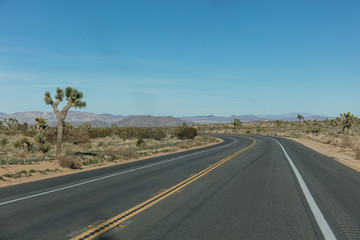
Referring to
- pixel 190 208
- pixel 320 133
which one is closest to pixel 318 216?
pixel 190 208

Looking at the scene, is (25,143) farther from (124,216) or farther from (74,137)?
(124,216)

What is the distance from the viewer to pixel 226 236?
18.0 feet

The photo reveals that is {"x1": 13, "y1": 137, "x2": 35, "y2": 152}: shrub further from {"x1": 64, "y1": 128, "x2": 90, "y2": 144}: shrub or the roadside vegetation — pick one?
the roadside vegetation

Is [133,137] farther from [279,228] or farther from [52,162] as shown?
[279,228]

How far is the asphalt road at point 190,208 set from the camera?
18.9 feet

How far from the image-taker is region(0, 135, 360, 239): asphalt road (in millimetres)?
5754

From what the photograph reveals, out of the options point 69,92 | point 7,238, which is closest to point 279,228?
point 7,238

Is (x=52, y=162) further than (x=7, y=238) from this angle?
Yes

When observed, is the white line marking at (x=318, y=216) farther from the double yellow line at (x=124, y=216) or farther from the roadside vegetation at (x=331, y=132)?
the roadside vegetation at (x=331, y=132)

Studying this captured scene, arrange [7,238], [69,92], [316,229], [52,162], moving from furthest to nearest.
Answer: [69,92], [52,162], [316,229], [7,238]

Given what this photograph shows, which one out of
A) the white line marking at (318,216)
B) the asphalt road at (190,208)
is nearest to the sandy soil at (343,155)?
the asphalt road at (190,208)

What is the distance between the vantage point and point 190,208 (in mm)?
7477

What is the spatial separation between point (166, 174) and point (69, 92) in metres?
12.9

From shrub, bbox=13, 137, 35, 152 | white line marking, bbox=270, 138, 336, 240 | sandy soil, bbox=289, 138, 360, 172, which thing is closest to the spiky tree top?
shrub, bbox=13, 137, 35, 152
